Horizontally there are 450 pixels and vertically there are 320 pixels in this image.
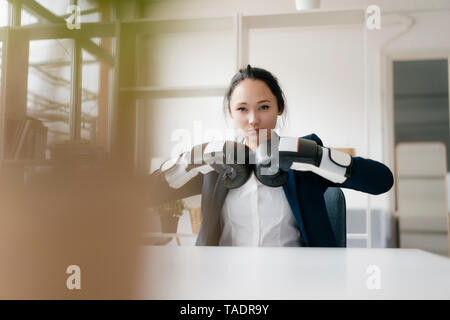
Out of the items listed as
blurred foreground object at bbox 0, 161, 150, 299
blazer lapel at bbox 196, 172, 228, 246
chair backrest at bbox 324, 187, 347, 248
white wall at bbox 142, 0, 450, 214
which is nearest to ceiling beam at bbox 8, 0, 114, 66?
blurred foreground object at bbox 0, 161, 150, 299

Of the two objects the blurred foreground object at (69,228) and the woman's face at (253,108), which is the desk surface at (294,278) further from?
the woman's face at (253,108)

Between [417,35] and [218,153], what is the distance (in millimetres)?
2113

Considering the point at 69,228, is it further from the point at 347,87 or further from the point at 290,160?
the point at 347,87

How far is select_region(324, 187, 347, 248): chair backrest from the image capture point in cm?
67

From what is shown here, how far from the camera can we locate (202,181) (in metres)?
0.72

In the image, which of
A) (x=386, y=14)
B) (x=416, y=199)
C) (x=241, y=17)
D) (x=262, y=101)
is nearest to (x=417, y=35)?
(x=386, y=14)

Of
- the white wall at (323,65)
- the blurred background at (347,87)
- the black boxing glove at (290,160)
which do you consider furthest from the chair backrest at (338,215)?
the white wall at (323,65)

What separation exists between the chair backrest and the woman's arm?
0.15 feet

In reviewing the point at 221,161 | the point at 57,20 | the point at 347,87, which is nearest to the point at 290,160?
the point at 221,161

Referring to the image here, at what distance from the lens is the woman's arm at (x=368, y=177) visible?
603 millimetres

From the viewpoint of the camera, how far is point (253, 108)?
68 centimetres

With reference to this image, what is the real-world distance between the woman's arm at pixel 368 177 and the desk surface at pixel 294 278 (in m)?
0.28

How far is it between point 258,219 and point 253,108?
218 mm

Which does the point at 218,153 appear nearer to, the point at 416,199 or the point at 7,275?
the point at 7,275
